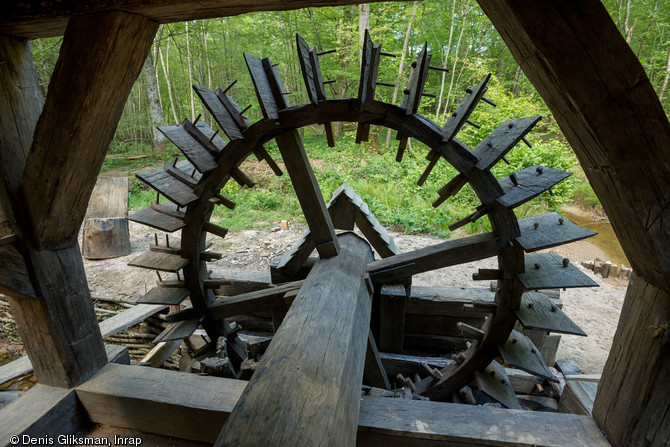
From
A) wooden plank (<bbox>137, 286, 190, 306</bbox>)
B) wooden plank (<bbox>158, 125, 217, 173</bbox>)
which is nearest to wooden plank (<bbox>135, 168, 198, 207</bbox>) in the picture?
wooden plank (<bbox>158, 125, 217, 173</bbox>)

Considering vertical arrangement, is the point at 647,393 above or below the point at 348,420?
above

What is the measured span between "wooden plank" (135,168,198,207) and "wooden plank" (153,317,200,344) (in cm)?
125

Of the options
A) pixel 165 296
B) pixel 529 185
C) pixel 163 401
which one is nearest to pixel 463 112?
pixel 529 185

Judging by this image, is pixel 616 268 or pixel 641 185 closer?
pixel 641 185

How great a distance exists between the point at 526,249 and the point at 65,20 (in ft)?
8.93

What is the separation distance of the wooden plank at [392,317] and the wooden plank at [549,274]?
3.03ft

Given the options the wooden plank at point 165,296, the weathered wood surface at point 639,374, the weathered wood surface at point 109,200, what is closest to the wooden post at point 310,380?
the weathered wood surface at point 639,374

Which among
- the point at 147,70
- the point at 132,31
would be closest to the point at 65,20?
the point at 132,31

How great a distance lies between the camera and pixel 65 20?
1254mm

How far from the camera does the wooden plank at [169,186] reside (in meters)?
2.32

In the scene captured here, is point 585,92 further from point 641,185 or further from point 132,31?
point 132,31

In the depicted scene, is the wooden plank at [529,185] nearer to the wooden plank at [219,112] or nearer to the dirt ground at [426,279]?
the wooden plank at [219,112]

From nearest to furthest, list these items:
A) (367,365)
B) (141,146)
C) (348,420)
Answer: (348,420), (367,365), (141,146)

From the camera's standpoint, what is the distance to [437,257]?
243cm
